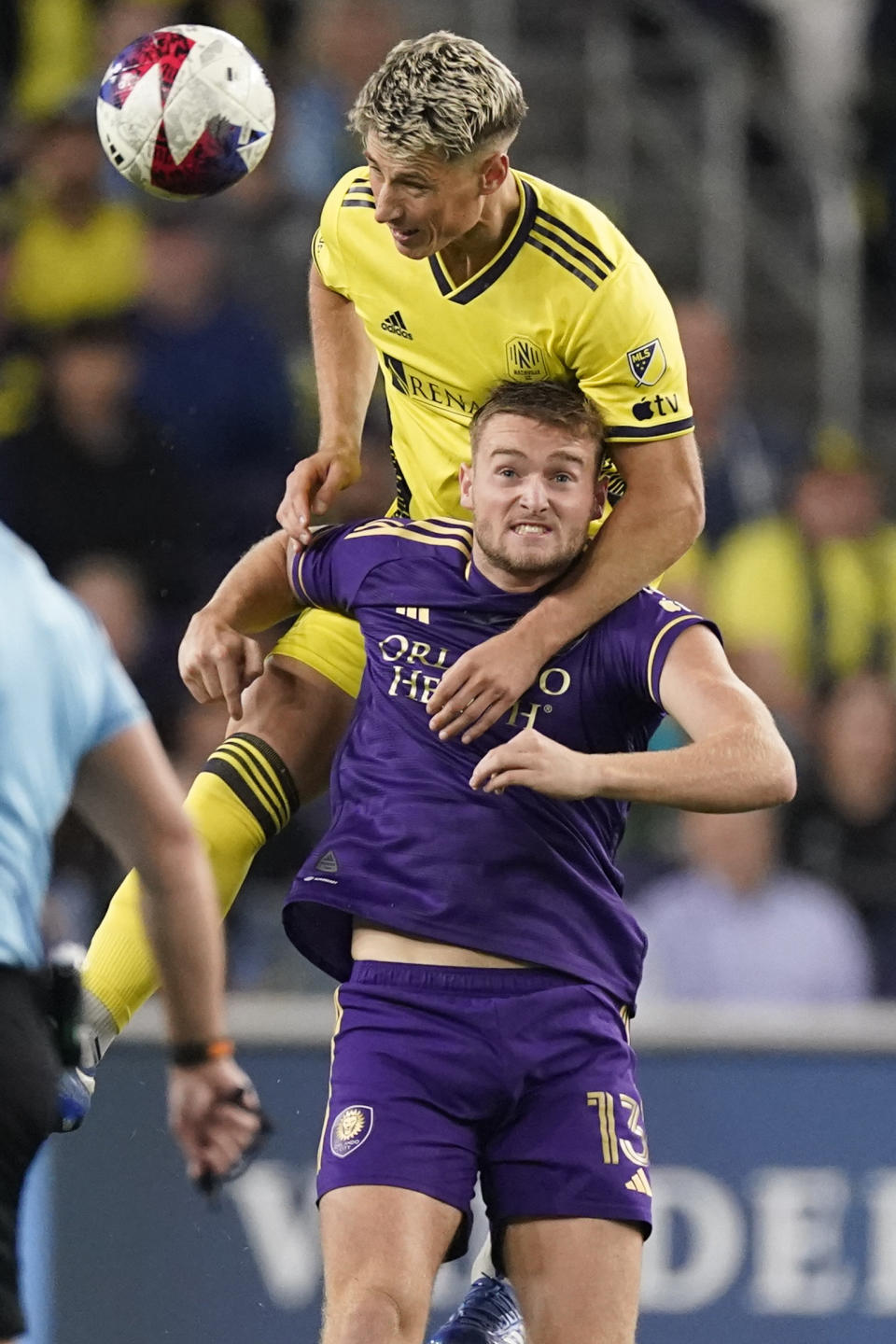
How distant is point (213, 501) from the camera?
26.9 ft

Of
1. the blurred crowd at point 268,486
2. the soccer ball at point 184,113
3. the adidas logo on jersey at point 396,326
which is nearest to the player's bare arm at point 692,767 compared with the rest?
the adidas logo on jersey at point 396,326

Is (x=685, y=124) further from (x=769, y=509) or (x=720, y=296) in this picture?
(x=769, y=509)

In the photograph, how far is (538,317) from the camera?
449 cm

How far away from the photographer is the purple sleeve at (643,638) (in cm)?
434

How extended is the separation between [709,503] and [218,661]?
4289 mm

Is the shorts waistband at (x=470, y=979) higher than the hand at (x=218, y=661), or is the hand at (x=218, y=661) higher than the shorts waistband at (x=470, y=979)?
the hand at (x=218, y=661)

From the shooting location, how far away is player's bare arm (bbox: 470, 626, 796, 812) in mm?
4035

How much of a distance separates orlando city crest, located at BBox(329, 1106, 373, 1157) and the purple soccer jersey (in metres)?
0.36

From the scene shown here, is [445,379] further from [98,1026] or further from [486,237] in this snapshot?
[98,1026]

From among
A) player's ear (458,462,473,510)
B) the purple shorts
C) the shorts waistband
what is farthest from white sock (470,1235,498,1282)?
player's ear (458,462,473,510)

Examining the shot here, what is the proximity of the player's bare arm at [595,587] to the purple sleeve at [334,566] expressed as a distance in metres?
0.41

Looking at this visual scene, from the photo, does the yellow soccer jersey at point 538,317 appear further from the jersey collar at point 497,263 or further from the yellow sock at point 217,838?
the yellow sock at point 217,838

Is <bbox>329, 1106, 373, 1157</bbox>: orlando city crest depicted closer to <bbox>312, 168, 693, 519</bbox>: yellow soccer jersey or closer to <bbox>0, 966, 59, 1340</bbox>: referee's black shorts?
<bbox>0, 966, 59, 1340</bbox>: referee's black shorts

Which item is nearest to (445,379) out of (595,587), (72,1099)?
(595,587)
